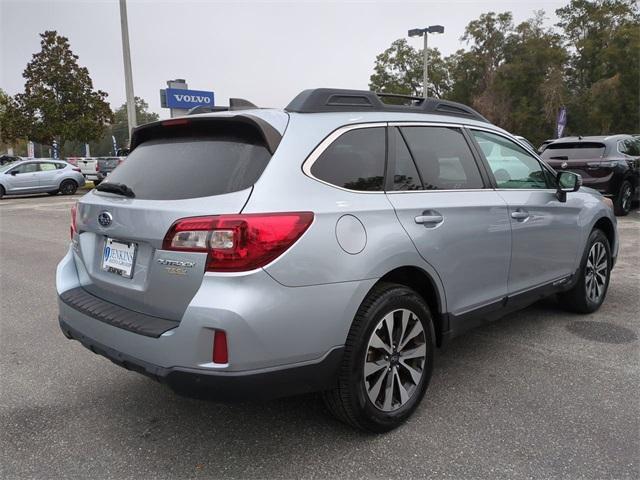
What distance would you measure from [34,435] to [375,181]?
2.30m

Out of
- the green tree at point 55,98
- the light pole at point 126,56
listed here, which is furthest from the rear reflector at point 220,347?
the green tree at point 55,98

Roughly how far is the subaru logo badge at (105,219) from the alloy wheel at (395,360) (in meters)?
1.47

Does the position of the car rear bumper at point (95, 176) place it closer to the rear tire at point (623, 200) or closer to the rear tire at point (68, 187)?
the rear tire at point (68, 187)

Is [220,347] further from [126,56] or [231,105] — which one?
[126,56]

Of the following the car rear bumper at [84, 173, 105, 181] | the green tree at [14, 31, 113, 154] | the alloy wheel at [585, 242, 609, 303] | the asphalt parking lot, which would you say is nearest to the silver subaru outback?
the asphalt parking lot

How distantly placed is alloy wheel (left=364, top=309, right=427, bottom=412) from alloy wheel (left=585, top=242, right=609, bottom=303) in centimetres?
247

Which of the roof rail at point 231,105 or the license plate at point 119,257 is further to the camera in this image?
the roof rail at point 231,105

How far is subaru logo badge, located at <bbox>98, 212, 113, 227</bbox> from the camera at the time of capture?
107 inches

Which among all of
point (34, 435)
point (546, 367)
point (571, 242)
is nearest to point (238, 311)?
point (34, 435)

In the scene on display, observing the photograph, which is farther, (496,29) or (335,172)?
(496,29)

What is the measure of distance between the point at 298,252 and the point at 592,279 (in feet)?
11.5

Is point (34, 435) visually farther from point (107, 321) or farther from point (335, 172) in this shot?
point (335, 172)

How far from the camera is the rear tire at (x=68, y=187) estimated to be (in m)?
21.2

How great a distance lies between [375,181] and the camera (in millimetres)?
2807
